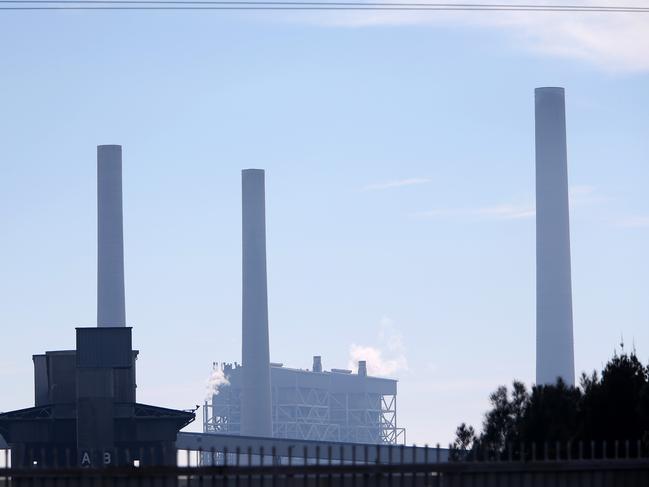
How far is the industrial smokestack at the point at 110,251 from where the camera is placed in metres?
103

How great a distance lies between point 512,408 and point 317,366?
14556 centimetres

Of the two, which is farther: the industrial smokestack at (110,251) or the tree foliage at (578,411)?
the industrial smokestack at (110,251)

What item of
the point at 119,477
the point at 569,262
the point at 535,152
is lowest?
the point at 119,477

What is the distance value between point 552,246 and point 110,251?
32.9 m

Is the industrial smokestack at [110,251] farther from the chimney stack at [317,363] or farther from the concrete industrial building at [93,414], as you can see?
the chimney stack at [317,363]

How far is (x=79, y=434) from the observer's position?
61.8m

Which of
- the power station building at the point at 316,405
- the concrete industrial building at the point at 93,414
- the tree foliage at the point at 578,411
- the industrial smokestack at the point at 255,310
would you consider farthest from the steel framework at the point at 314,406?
the tree foliage at the point at 578,411

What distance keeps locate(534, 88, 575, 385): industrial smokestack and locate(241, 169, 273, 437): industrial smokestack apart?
87.5ft

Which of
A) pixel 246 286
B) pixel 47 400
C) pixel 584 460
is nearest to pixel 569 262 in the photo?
pixel 246 286

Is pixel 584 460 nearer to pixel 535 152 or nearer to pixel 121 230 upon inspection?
pixel 535 152

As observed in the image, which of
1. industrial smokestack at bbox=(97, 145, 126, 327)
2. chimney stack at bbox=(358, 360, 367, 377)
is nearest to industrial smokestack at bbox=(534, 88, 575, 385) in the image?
industrial smokestack at bbox=(97, 145, 126, 327)

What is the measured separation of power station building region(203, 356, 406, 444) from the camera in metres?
173

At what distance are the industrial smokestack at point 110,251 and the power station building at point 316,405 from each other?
221 ft

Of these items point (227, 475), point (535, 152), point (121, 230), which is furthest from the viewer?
point (121, 230)
